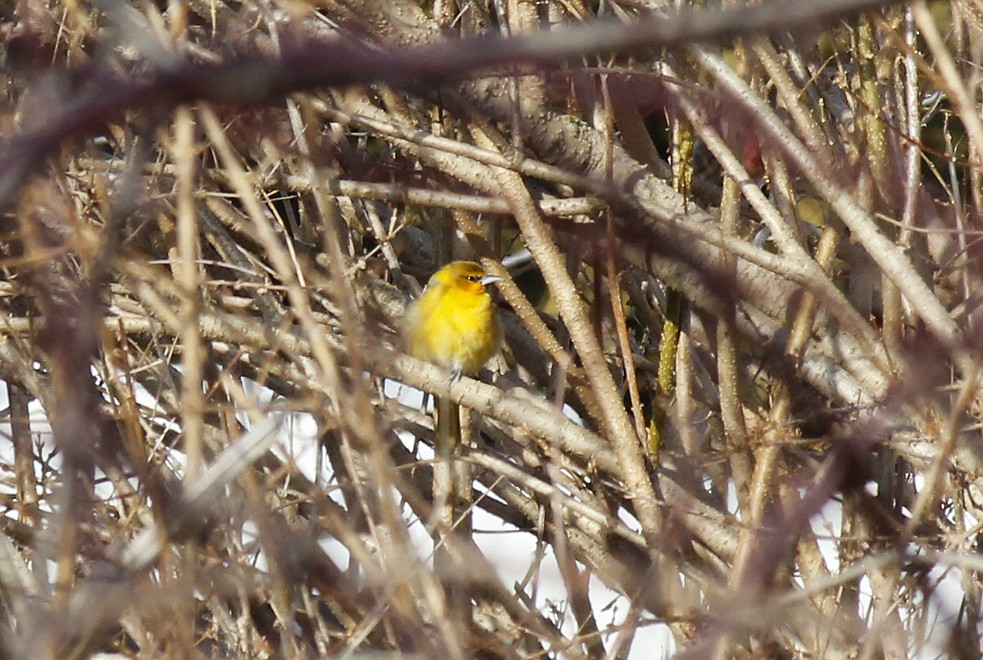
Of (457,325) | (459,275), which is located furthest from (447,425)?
(457,325)

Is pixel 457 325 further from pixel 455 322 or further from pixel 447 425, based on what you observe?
pixel 447 425

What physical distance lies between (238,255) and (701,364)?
164 centimetres

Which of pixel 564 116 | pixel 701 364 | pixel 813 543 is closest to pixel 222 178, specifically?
pixel 564 116

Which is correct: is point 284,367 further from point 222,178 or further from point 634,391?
point 634,391

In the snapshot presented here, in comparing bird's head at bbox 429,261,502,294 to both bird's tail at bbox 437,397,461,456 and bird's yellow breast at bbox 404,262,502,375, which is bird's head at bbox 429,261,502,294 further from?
bird's tail at bbox 437,397,461,456

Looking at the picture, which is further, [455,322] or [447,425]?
[455,322]

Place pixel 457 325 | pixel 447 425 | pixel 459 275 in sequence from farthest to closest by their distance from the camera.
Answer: pixel 457 325 → pixel 459 275 → pixel 447 425

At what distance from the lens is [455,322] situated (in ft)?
18.8

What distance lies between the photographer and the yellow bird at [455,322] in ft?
16.9

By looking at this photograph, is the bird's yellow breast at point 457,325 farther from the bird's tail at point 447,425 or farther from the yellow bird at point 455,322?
the bird's tail at point 447,425

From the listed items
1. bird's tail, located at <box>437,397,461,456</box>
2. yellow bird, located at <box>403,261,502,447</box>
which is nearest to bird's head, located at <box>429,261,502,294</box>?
yellow bird, located at <box>403,261,502,447</box>

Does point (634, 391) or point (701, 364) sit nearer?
point (634, 391)

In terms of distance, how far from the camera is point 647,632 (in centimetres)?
471

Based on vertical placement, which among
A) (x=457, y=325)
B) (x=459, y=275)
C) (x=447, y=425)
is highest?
(x=459, y=275)
